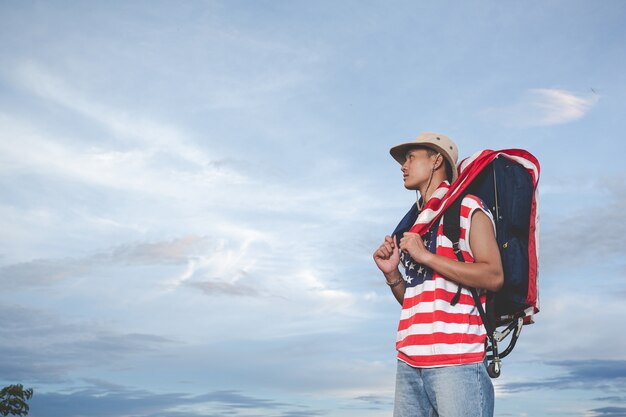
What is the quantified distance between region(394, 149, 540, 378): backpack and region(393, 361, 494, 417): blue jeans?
199 millimetres

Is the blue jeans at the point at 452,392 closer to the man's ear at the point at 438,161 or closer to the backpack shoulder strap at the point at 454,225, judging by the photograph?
the backpack shoulder strap at the point at 454,225

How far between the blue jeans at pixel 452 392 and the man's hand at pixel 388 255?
103cm

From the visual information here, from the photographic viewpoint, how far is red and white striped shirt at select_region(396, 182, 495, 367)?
4.87 meters

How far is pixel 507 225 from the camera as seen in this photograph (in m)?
5.18

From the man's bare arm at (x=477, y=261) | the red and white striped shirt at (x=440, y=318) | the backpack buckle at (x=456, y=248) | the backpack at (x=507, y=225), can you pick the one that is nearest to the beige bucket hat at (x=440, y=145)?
the backpack at (x=507, y=225)

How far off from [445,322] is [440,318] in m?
0.05

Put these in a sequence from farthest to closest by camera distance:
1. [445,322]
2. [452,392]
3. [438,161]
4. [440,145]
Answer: [438,161]
[440,145]
[445,322]
[452,392]

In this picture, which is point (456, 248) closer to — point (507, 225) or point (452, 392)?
point (507, 225)

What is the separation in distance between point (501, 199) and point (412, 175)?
885 millimetres

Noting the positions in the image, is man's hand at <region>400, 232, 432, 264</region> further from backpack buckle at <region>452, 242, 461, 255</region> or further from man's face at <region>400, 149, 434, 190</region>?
man's face at <region>400, 149, 434, 190</region>

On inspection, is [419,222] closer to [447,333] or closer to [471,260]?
[471,260]

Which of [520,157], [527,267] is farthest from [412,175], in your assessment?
[527,267]

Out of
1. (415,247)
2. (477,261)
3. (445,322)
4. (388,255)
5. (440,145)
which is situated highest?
(440,145)

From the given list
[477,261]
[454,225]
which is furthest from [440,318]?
[454,225]
